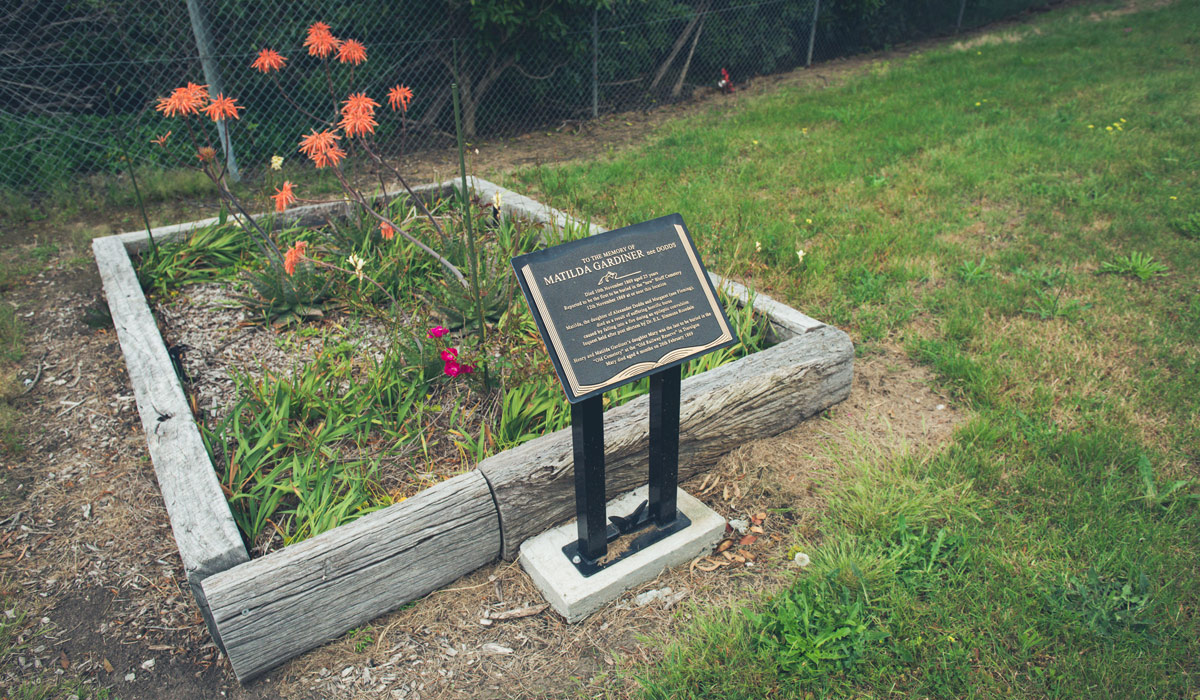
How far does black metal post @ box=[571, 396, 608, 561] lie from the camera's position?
2119 millimetres

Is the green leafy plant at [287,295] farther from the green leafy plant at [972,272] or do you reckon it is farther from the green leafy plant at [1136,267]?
the green leafy plant at [1136,267]

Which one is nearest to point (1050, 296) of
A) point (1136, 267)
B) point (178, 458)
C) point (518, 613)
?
point (1136, 267)

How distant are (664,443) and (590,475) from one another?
0.29 meters

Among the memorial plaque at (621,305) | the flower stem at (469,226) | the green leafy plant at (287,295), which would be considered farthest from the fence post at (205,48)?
the memorial plaque at (621,305)

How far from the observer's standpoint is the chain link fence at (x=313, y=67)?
5.95 metres

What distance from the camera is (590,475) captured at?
7.26 ft

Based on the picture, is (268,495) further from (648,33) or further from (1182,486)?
(648,33)

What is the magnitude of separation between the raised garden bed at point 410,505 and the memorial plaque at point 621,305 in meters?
0.52

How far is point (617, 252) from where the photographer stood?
2197 millimetres

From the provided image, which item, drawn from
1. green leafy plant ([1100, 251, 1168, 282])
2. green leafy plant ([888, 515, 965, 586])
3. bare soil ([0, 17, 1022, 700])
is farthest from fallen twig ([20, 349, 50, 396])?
green leafy plant ([1100, 251, 1168, 282])

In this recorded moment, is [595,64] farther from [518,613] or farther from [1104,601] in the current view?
[1104,601]

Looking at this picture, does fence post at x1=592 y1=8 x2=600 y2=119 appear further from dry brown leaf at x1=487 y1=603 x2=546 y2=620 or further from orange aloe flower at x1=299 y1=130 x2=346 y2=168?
dry brown leaf at x1=487 y1=603 x2=546 y2=620

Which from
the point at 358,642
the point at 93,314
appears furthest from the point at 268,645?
the point at 93,314

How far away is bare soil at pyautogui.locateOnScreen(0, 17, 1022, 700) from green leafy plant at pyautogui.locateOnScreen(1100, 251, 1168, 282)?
154 centimetres
